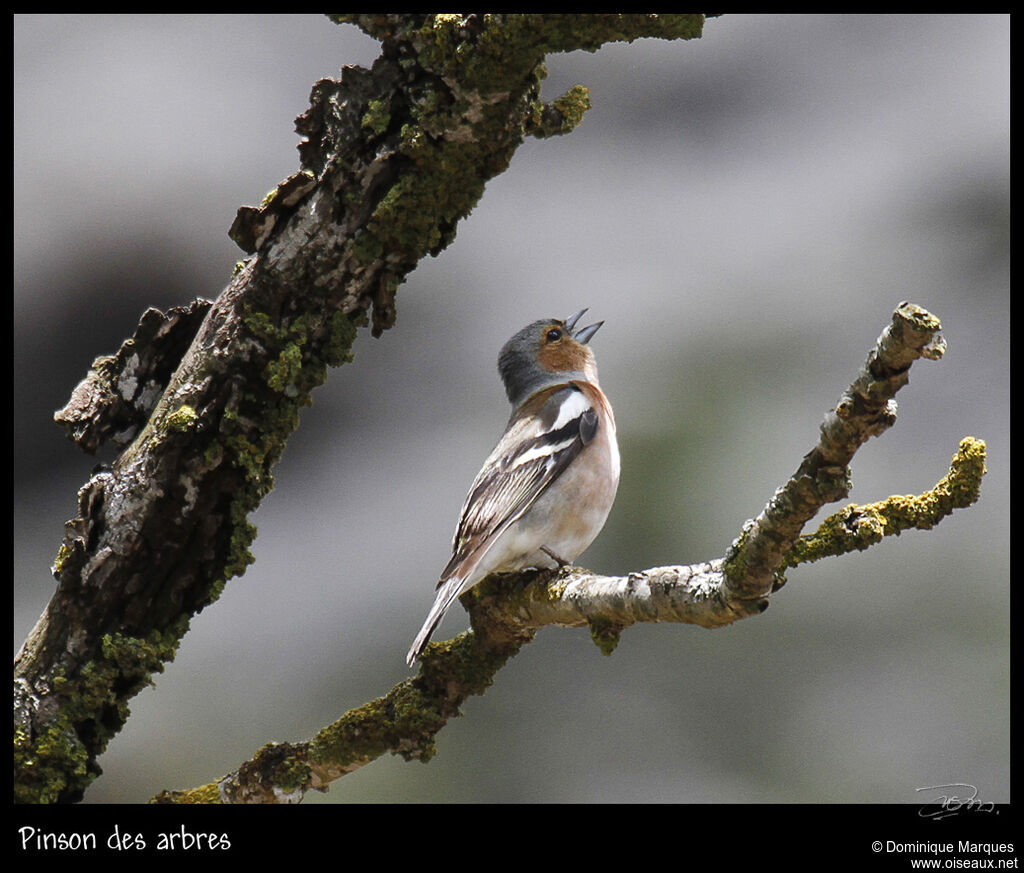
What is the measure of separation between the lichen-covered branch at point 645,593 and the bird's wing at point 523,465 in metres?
0.46

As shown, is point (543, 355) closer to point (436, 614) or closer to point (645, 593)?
point (436, 614)

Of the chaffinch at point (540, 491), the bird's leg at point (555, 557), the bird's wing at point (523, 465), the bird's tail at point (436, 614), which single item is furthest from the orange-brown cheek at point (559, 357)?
the bird's tail at point (436, 614)

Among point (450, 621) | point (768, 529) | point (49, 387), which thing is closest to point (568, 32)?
point (768, 529)

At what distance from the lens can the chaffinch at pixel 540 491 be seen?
583 cm

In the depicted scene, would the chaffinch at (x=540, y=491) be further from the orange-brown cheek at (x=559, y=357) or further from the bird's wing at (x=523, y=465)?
the orange-brown cheek at (x=559, y=357)

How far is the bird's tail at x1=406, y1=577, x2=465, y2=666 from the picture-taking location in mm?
4977

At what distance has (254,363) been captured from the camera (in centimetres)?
459

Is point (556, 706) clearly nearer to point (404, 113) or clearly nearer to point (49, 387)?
point (49, 387)

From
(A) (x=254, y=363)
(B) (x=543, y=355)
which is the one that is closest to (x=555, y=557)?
(A) (x=254, y=363)

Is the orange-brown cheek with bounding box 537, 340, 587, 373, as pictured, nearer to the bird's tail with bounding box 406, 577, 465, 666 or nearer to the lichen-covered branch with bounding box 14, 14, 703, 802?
the bird's tail with bounding box 406, 577, 465, 666

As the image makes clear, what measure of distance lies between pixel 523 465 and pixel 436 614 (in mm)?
1475

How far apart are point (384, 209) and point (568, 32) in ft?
3.28

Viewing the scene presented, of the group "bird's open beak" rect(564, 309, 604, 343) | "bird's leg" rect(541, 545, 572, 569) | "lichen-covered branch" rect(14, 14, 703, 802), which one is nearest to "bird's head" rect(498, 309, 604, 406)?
"bird's open beak" rect(564, 309, 604, 343)
